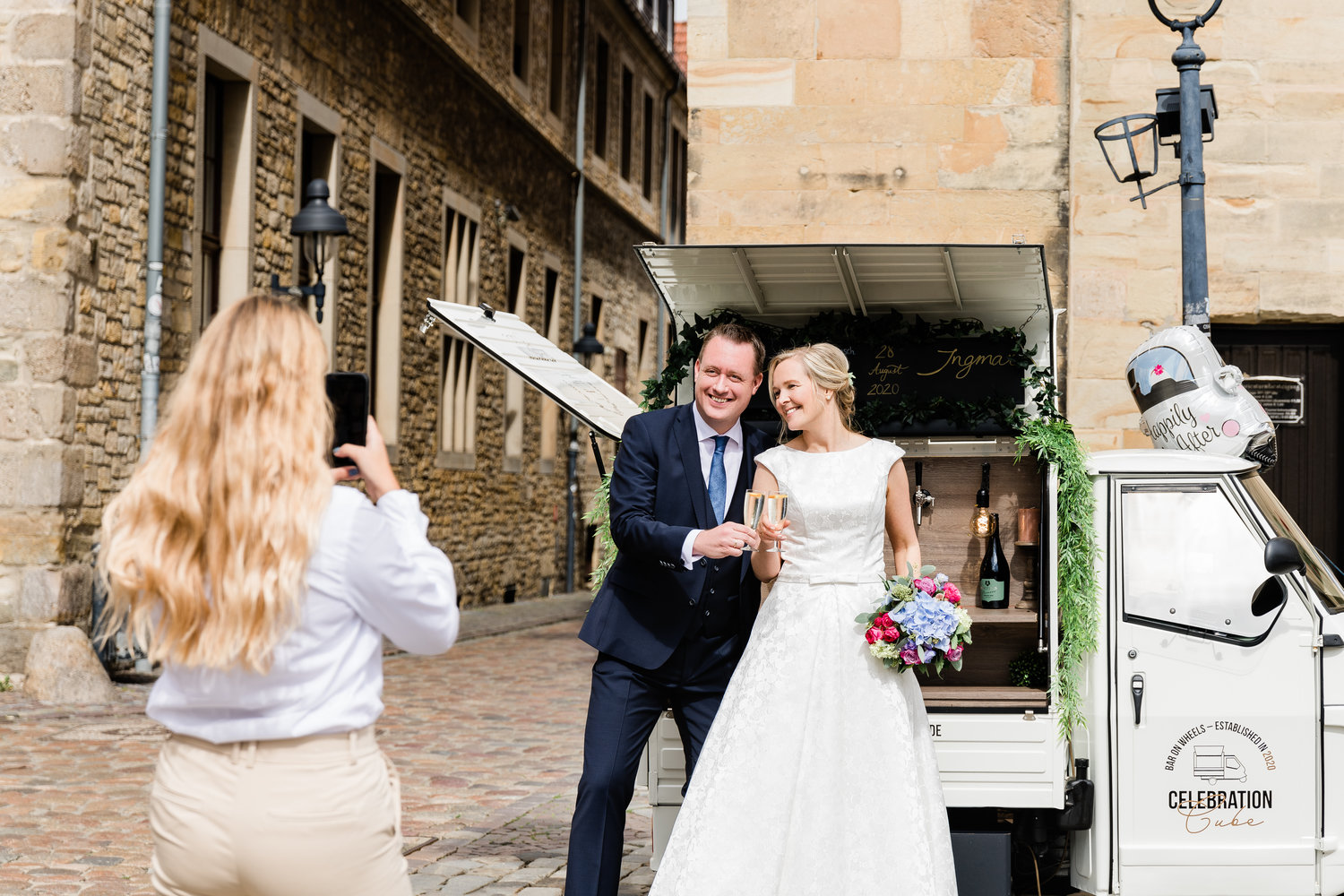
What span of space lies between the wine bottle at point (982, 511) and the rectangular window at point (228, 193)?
379 inches

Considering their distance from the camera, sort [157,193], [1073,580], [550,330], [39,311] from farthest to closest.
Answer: [550,330], [157,193], [39,311], [1073,580]

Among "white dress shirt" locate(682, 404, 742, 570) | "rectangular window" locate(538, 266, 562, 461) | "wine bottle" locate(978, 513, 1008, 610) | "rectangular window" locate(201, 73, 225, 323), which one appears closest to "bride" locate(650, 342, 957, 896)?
"white dress shirt" locate(682, 404, 742, 570)

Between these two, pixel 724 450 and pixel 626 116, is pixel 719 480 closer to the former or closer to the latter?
pixel 724 450

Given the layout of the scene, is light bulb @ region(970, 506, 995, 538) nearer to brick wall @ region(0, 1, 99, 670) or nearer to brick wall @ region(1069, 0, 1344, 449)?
brick wall @ region(1069, 0, 1344, 449)

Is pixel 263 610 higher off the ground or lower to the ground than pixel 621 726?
higher

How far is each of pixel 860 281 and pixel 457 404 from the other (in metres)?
15.6

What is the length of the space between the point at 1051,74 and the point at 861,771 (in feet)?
23.8

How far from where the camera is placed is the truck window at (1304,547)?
5363mm

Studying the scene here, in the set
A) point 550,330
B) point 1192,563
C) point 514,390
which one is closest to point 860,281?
point 1192,563

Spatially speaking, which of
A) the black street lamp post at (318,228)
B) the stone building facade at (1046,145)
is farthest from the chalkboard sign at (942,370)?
the black street lamp post at (318,228)

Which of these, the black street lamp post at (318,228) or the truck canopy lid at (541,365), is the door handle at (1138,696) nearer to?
the truck canopy lid at (541,365)

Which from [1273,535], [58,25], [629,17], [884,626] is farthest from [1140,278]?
[629,17]

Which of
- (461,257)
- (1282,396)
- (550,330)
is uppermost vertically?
(461,257)

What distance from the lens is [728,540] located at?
4.18 meters
